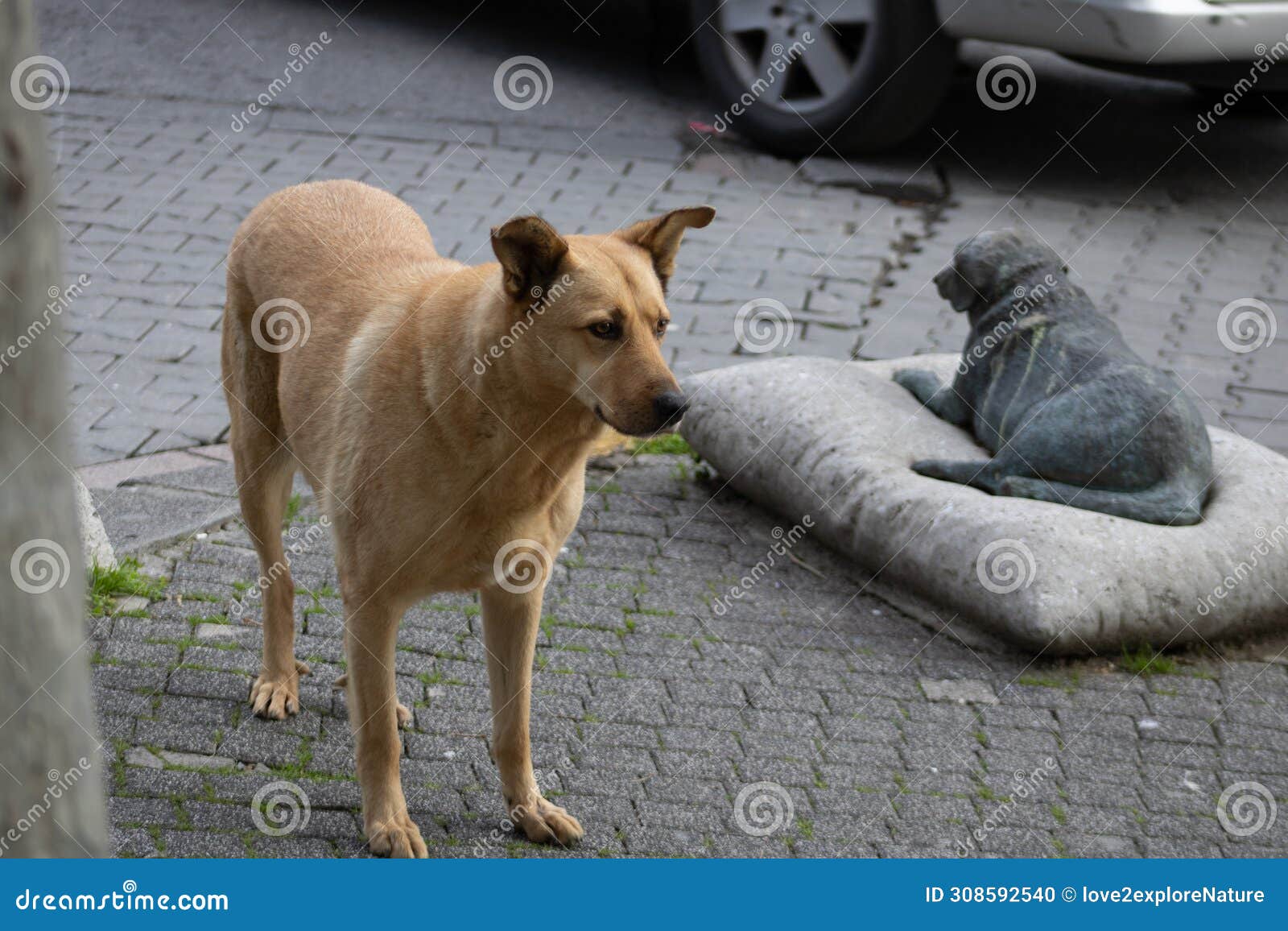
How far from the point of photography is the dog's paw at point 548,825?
156 inches


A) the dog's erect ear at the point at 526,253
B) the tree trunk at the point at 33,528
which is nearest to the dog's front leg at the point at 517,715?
the dog's erect ear at the point at 526,253

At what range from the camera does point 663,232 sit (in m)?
3.74

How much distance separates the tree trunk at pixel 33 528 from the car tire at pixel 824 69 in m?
7.56

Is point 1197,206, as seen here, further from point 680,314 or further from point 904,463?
point 904,463

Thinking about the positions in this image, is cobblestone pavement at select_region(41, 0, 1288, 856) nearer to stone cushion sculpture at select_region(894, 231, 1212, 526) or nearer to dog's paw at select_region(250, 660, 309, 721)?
dog's paw at select_region(250, 660, 309, 721)

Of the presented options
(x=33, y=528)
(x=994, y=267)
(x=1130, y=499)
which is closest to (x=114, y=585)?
(x=33, y=528)

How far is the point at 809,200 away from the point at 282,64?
166 inches

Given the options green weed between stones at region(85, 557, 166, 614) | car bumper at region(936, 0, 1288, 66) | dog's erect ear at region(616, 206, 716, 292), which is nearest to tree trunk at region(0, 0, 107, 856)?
dog's erect ear at region(616, 206, 716, 292)

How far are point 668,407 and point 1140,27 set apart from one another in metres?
6.06

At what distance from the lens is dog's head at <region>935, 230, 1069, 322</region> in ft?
18.8

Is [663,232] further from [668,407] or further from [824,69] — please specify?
[824,69]

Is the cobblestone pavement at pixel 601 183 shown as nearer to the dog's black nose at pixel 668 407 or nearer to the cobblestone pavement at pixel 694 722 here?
the cobblestone pavement at pixel 694 722


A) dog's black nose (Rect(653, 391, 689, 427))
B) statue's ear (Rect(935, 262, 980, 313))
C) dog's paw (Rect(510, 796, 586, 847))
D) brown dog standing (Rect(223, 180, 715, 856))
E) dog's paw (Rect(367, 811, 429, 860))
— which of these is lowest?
dog's paw (Rect(367, 811, 429, 860))

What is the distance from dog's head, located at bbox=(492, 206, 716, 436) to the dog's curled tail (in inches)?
93.9
